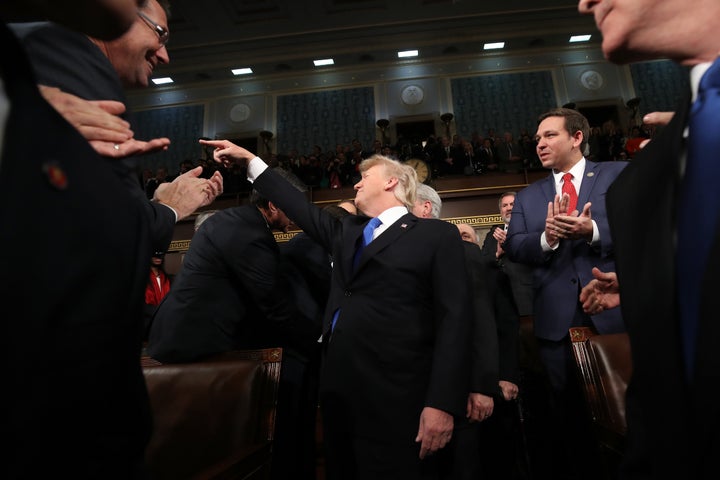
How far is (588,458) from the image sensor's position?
2.06 m

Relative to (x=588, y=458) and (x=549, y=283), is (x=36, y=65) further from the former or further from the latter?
(x=588, y=458)

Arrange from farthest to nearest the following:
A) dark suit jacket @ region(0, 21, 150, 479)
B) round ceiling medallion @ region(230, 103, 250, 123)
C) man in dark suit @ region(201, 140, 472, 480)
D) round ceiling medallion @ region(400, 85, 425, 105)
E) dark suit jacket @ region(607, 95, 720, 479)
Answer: round ceiling medallion @ region(230, 103, 250, 123) < round ceiling medallion @ region(400, 85, 425, 105) < man in dark suit @ region(201, 140, 472, 480) < dark suit jacket @ region(607, 95, 720, 479) < dark suit jacket @ region(0, 21, 150, 479)

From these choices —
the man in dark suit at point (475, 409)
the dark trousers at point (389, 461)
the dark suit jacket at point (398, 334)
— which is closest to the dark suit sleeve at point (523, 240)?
the man in dark suit at point (475, 409)

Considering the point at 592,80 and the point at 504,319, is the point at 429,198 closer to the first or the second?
the point at 504,319

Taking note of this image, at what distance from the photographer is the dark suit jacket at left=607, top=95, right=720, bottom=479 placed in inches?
23.4

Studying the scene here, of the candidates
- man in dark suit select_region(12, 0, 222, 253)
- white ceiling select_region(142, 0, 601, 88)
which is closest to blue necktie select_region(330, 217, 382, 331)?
man in dark suit select_region(12, 0, 222, 253)

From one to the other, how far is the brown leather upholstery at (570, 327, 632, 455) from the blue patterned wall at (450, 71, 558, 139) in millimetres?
10353

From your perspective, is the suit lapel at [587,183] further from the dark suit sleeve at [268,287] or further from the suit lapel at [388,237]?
the dark suit sleeve at [268,287]

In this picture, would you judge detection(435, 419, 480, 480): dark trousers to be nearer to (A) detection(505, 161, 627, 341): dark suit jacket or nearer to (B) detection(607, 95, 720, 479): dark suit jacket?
(A) detection(505, 161, 627, 341): dark suit jacket

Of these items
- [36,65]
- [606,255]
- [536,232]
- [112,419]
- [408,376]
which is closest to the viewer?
[112,419]

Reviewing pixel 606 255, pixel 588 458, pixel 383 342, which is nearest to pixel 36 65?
pixel 383 342

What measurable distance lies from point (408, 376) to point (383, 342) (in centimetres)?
15

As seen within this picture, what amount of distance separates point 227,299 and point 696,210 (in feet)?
6.71

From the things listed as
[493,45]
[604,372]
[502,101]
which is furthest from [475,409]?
[493,45]
